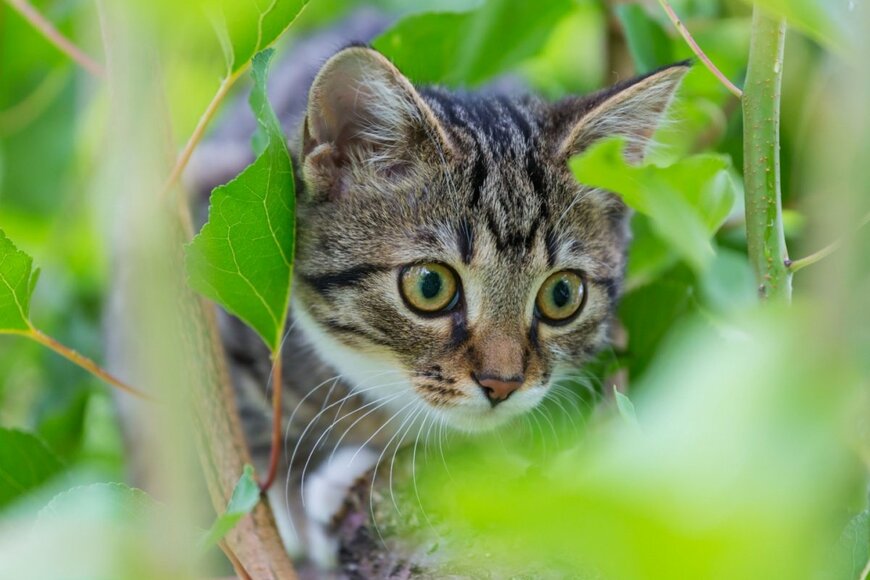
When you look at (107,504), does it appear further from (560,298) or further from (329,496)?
(560,298)

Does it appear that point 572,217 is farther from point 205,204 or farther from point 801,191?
point 205,204

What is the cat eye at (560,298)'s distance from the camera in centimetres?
152

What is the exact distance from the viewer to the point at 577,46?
2.88 meters

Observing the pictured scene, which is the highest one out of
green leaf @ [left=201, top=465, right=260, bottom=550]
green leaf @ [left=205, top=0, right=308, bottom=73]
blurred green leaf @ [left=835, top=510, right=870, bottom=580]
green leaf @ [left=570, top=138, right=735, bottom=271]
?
green leaf @ [left=205, top=0, right=308, bottom=73]

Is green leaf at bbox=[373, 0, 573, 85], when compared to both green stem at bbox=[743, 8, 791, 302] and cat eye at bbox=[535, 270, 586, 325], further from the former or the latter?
green stem at bbox=[743, 8, 791, 302]

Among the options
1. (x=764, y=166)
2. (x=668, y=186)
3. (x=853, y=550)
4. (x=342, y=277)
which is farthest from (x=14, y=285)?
(x=853, y=550)

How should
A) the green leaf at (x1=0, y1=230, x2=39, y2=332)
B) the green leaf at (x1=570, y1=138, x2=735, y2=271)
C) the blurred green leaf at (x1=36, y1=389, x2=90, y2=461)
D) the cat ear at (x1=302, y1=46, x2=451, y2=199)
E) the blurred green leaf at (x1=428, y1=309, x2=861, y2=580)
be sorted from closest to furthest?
1. the blurred green leaf at (x1=428, y1=309, x2=861, y2=580)
2. the green leaf at (x1=570, y1=138, x2=735, y2=271)
3. the green leaf at (x1=0, y1=230, x2=39, y2=332)
4. the cat ear at (x1=302, y1=46, x2=451, y2=199)
5. the blurred green leaf at (x1=36, y1=389, x2=90, y2=461)

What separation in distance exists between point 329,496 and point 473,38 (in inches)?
34.1

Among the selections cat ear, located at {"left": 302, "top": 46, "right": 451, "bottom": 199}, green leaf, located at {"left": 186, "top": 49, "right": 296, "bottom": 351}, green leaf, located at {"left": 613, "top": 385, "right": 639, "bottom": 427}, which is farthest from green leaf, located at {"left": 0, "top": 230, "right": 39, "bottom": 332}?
green leaf, located at {"left": 613, "top": 385, "right": 639, "bottom": 427}

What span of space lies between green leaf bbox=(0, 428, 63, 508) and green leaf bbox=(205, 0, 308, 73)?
63 centimetres

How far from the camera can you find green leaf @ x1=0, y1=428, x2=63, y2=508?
126cm

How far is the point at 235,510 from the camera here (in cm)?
87

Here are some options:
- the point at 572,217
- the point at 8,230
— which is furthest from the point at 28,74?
the point at 572,217

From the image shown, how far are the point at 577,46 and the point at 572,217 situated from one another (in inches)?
59.3
